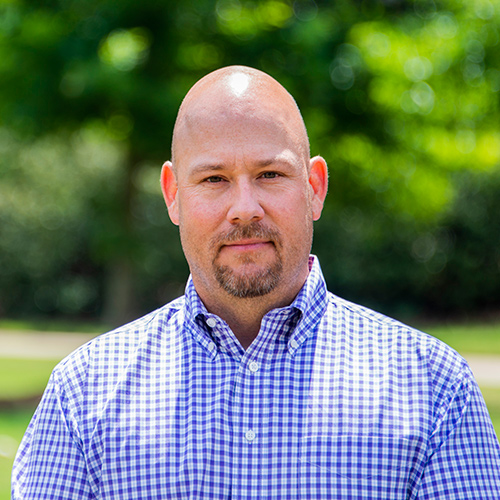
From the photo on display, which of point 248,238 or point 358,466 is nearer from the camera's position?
point 358,466

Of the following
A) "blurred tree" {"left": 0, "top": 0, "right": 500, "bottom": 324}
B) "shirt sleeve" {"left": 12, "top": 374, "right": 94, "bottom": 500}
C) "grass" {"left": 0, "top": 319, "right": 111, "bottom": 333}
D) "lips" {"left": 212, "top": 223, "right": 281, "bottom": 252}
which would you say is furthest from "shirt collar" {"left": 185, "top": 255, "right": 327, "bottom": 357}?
"grass" {"left": 0, "top": 319, "right": 111, "bottom": 333}

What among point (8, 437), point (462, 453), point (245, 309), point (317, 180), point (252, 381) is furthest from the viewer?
point (8, 437)

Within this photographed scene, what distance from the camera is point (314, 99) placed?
26.6 ft

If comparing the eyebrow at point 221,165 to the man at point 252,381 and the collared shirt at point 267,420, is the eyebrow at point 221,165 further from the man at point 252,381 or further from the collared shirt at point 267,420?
the collared shirt at point 267,420

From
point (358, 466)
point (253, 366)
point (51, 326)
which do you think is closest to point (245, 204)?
point (253, 366)

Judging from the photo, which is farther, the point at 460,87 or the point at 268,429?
the point at 460,87

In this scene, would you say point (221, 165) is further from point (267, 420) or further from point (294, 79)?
point (294, 79)

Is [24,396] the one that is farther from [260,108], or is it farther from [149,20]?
[260,108]

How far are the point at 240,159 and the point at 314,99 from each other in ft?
20.9

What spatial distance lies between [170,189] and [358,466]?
893mm

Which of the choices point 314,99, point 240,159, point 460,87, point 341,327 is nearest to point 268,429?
point 341,327

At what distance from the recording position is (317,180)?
6.95 feet

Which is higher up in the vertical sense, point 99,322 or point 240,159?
point 99,322

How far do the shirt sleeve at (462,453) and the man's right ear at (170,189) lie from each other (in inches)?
33.9
